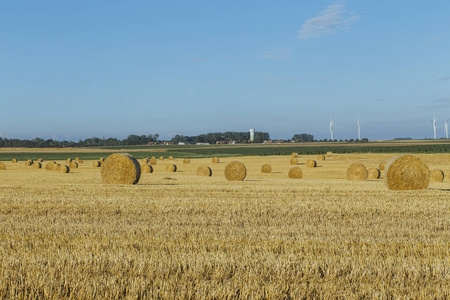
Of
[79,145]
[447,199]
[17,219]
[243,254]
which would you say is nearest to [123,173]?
[17,219]

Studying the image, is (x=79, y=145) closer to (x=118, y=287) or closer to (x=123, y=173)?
(x=123, y=173)

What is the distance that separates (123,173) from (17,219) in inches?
527

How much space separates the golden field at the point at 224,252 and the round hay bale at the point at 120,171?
1098cm

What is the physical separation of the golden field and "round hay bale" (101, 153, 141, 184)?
10980 millimetres

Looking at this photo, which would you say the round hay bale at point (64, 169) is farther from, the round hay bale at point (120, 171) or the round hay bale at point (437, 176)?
the round hay bale at point (437, 176)

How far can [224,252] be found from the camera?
7.47 metres

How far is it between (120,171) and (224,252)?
18.6 m

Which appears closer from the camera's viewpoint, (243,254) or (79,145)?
(243,254)

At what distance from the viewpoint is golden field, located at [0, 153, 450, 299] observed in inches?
219

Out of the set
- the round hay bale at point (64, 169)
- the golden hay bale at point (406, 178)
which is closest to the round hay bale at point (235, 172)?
the golden hay bale at point (406, 178)

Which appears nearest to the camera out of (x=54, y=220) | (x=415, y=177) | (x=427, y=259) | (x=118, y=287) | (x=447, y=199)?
(x=118, y=287)

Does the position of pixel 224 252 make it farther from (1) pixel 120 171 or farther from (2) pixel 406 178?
(1) pixel 120 171

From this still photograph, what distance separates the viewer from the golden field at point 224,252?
5551 millimetres

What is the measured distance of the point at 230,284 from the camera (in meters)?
5.67
